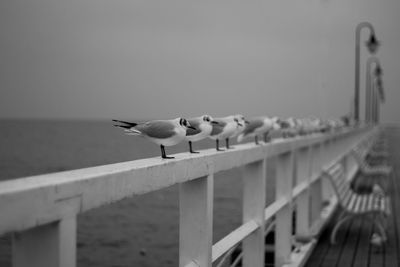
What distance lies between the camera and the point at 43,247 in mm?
1858

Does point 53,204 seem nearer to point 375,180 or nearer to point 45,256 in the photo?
point 45,256

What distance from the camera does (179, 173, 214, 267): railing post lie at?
3.12 meters

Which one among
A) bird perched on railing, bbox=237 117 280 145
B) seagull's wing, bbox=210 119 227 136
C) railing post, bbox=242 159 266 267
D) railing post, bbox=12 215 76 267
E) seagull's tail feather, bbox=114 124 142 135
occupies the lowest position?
railing post, bbox=242 159 266 267

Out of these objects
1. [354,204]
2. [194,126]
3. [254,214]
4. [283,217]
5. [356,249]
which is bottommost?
[356,249]

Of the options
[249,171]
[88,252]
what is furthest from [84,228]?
[249,171]

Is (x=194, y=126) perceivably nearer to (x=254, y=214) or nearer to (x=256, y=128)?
(x=254, y=214)

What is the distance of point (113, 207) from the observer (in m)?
32.5

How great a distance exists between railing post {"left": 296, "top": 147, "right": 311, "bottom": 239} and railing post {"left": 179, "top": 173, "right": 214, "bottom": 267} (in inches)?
158

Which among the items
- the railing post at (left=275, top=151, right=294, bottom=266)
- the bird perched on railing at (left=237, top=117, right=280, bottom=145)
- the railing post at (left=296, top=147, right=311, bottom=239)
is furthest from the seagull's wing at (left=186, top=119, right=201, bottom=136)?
the railing post at (left=296, top=147, right=311, bottom=239)

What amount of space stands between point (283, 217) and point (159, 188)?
11.3 ft

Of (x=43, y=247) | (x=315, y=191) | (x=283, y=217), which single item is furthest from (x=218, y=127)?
(x=315, y=191)

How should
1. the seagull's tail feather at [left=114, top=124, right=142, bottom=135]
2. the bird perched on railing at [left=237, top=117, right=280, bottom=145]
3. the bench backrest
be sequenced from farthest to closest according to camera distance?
the bench backrest < the bird perched on railing at [left=237, top=117, right=280, bottom=145] < the seagull's tail feather at [left=114, top=124, right=142, bottom=135]

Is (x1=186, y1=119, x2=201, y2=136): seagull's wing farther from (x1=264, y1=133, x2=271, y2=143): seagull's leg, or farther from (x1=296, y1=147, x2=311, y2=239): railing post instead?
(x1=296, y1=147, x2=311, y2=239): railing post

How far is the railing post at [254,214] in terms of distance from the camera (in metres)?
4.41
